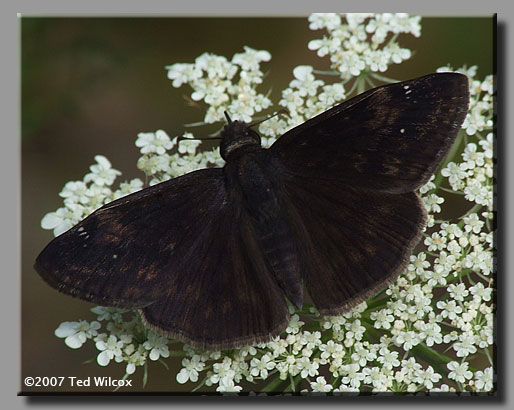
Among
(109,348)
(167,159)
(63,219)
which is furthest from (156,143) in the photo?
(109,348)

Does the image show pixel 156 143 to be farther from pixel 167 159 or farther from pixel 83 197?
pixel 83 197

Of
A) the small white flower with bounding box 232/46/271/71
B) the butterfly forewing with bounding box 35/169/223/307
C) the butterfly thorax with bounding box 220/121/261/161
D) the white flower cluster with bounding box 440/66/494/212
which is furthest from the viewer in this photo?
the small white flower with bounding box 232/46/271/71

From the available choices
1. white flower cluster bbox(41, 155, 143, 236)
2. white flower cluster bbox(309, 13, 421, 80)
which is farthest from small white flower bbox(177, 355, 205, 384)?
white flower cluster bbox(309, 13, 421, 80)

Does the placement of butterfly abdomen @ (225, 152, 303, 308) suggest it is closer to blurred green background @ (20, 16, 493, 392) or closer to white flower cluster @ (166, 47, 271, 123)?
white flower cluster @ (166, 47, 271, 123)

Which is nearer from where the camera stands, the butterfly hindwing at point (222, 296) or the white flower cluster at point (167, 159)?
the butterfly hindwing at point (222, 296)

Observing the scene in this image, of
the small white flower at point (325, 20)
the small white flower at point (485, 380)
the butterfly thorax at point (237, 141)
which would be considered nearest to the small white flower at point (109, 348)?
the butterfly thorax at point (237, 141)

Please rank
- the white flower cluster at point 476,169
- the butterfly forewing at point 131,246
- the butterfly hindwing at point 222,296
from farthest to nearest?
the white flower cluster at point 476,169, the butterfly hindwing at point 222,296, the butterfly forewing at point 131,246

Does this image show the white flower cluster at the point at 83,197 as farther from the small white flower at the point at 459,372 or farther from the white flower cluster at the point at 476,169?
the small white flower at the point at 459,372

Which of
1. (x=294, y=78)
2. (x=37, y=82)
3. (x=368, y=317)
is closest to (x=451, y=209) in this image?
(x=368, y=317)
